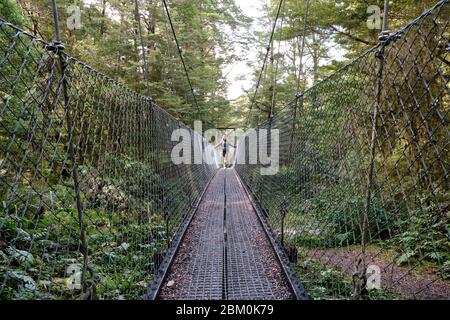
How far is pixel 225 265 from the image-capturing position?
6.83 feet

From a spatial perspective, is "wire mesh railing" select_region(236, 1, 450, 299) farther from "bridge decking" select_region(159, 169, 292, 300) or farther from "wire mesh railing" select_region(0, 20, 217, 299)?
"wire mesh railing" select_region(0, 20, 217, 299)

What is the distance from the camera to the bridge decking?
5.66 ft

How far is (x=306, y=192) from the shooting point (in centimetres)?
226

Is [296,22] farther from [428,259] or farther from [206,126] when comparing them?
[206,126]

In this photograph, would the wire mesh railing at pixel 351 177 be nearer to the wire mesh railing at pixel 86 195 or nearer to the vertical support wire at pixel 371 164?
the vertical support wire at pixel 371 164

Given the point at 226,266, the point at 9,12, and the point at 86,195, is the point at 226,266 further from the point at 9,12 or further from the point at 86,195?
the point at 9,12

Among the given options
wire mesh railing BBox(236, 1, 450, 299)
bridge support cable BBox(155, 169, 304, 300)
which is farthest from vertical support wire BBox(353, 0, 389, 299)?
bridge support cable BBox(155, 169, 304, 300)

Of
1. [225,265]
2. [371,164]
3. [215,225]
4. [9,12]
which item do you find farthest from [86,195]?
[9,12]

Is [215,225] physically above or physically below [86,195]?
below

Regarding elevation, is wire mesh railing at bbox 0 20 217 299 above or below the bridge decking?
above

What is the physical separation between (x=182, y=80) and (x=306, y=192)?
5.48 meters

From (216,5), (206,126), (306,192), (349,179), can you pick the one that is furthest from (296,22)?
(216,5)

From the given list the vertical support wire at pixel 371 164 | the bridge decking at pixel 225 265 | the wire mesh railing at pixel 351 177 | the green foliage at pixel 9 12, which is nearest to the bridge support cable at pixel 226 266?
the bridge decking at pixel 225 265

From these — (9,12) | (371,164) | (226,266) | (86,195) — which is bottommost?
(226,266)
